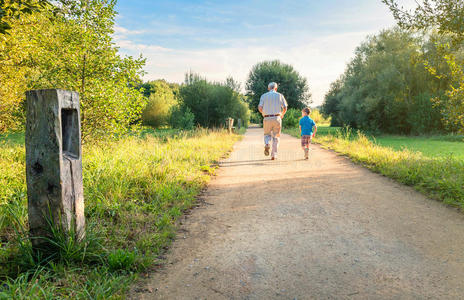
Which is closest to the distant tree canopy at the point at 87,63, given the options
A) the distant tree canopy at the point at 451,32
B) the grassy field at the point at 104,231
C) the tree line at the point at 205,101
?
the grassy field at the point at 104,231

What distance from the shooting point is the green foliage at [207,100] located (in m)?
24.8

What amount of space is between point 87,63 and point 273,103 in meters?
5.64

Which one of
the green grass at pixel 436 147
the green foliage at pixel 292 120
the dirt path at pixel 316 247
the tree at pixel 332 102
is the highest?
the tree at pixel 332 102

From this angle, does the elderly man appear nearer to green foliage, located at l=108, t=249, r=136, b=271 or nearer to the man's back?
the man's back

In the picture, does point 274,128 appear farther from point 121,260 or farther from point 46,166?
point 46,166

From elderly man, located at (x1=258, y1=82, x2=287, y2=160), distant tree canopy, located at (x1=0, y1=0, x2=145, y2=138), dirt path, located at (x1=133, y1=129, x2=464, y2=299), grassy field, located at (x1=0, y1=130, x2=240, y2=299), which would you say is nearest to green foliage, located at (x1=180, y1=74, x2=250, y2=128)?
elderly man, located at (x1=258, y1=82, x2=287, y2=160)

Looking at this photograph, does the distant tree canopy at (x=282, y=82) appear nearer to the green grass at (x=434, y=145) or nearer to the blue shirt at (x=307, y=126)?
the green grass at (x=434, y=145)

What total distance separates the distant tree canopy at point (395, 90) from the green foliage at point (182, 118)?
48.6 ft

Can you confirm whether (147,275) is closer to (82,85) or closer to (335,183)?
(335,183)

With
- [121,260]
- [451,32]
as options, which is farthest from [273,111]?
[121,260]

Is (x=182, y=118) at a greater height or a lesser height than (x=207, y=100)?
lesser

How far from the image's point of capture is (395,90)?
2375 centimetres

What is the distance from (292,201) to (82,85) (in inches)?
225

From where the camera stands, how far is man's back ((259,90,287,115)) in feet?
31.2
